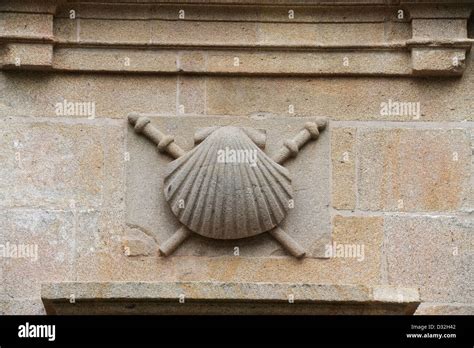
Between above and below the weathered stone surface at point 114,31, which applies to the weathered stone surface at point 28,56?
below

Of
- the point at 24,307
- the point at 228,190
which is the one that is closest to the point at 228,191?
the point at 228,190

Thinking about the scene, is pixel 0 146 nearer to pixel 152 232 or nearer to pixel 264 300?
pixel 152 232

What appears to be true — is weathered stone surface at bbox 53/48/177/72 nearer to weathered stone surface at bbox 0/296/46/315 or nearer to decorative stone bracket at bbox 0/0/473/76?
decorative stone bracket at bbox 0/0/473/76

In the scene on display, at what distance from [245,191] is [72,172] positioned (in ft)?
2.24

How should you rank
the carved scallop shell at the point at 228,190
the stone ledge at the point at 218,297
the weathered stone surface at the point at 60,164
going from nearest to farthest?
1. the stone ledge at the point at 218,297
2. the carved scallop shell at the point at 228,190
3. the weathered stone surface at the point at 60,164

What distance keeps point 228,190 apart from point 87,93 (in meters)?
0.70

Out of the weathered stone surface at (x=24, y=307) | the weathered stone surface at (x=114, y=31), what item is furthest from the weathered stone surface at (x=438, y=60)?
the weathered stone surface at (x=24, y=307)

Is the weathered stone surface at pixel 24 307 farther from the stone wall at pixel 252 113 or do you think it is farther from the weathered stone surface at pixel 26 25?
the weathered stone surface at pixel 26 25

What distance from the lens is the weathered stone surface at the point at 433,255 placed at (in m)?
6.53

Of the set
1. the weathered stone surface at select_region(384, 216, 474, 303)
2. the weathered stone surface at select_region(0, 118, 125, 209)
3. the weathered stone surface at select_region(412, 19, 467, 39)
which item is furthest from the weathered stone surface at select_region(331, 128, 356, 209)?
the weathered stone surface at select_region(0, 118, 125, 209)

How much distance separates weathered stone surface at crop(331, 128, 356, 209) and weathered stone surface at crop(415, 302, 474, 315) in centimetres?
47

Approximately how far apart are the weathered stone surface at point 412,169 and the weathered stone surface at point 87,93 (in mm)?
794

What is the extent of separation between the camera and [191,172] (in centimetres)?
650

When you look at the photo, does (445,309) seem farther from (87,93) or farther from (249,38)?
(87,93)
